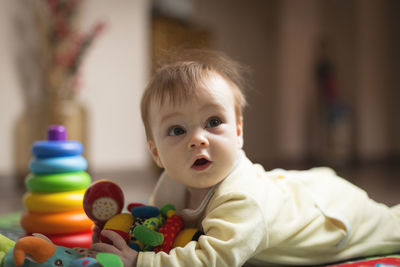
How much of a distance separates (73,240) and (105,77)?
6.89 feet

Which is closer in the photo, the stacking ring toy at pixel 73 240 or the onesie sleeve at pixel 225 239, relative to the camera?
the onesie sleeve at pixel 225 239

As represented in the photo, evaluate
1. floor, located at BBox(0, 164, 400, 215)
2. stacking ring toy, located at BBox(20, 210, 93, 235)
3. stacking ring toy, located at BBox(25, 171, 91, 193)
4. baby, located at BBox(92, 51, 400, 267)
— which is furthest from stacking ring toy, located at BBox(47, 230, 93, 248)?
floor, located at BBox(0, 164, 400, 215)

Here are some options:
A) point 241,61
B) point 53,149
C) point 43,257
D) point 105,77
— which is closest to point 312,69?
point 241,61

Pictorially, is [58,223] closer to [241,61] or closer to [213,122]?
[213,122]

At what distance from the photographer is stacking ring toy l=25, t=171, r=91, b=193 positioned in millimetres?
1125

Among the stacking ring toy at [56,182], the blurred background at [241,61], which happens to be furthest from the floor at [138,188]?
the stacking ring toy at [56,182]

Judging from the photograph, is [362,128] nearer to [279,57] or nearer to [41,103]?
[279,57]

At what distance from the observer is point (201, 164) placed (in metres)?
0.87

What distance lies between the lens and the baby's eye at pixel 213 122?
87cm

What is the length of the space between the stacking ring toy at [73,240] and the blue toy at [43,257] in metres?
0.30

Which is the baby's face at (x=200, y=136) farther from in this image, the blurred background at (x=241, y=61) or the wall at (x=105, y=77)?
the wall at (x=105, y=77)

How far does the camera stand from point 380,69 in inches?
196

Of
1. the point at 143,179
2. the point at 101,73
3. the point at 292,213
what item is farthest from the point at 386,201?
the point at 101,73

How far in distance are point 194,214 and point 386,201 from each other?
1.35 metres
